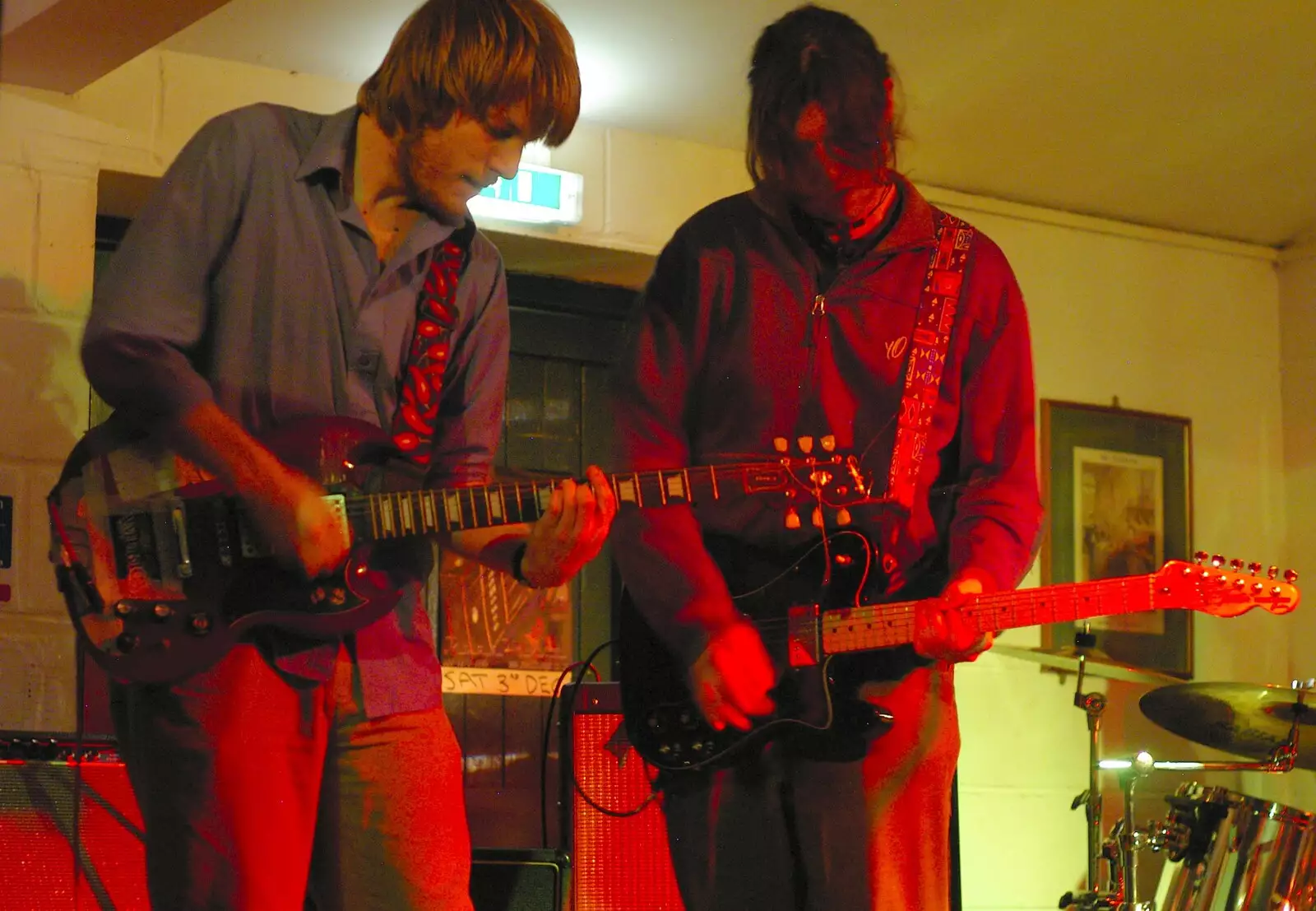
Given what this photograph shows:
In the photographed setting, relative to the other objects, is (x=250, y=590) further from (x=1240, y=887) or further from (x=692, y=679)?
(x=1240, y=887)

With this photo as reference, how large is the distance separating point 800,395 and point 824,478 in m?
0.17

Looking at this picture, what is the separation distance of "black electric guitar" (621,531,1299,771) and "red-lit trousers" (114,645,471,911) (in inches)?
15.4

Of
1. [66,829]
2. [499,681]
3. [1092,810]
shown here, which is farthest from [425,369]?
[1092,810]

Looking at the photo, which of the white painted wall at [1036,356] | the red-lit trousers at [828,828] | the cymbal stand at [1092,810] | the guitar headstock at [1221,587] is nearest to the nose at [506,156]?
the red-lit trousers at [828,828]

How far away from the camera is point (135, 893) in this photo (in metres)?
2.83

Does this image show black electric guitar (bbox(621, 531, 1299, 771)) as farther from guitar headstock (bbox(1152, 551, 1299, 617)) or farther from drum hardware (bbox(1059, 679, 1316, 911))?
drum hardware (bbox(1059, 679, 1316, 911))

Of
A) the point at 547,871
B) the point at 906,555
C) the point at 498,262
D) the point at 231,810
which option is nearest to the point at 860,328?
the point at 906,555

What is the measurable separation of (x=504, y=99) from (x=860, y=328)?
2.09 feet

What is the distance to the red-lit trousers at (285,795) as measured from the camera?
1.82m

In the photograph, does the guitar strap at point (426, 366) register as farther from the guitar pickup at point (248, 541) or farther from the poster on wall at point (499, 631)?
the poster on wall at point (499, 631)

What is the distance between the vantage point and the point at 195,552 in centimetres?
196

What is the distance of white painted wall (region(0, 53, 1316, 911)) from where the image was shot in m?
3.66

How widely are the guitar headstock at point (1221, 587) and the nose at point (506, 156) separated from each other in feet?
3.91

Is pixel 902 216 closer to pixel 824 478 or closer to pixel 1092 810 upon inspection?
pixel 824 478
